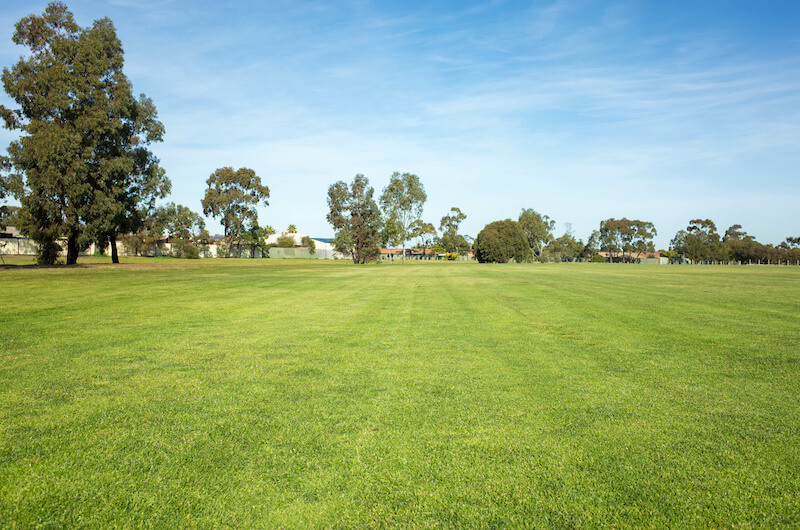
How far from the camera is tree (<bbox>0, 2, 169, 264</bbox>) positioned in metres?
26.5

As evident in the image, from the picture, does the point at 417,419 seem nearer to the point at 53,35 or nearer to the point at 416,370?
the point at 416,370

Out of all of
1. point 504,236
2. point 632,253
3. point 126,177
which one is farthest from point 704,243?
point 126,177

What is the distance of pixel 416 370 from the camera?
18.0ft

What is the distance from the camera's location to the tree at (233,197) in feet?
248

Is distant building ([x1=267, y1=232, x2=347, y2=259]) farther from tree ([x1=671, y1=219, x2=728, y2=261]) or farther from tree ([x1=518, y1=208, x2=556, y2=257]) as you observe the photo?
tree ([x1=671, y1=219, x2=728, y2=261])

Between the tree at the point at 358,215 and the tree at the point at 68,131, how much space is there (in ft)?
106

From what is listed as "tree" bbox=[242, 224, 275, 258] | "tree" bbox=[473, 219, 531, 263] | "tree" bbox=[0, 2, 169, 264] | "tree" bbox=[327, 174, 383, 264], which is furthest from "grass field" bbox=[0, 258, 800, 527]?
"tree" bbox=[242, 224, 275, 258]

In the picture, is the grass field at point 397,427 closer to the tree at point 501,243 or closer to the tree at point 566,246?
the tree at point 501,243

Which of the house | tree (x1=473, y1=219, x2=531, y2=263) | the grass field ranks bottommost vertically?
the grass field

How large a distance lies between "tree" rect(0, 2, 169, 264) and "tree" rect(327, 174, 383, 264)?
32.3 m

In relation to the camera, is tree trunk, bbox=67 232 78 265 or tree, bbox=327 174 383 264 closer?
tree trunk, bbox=67 232 78 265

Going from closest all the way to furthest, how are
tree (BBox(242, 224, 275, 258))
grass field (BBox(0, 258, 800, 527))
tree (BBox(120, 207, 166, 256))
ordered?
grass field (BBox(0, 258, 800, 527))
tree (BBox(120, 207, 166, 256))
tree (BBox(242, 224, 275, 258))

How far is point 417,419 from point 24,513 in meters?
2.84

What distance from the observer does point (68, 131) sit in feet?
89.6
